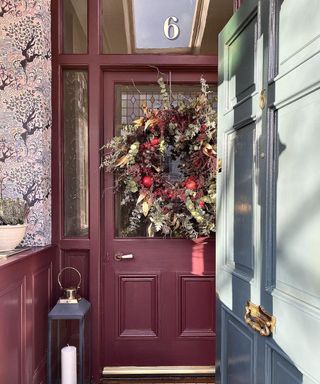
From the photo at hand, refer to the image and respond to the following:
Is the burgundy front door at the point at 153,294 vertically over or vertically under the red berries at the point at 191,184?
under

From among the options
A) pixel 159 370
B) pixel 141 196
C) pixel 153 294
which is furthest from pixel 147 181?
pixel 159 370

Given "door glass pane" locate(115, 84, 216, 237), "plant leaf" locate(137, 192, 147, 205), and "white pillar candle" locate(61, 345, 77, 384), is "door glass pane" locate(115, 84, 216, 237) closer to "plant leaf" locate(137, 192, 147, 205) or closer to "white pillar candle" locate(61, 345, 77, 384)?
"plant leaf" locate(137, 192, 147, 205)

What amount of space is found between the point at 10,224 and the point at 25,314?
1.62 feet

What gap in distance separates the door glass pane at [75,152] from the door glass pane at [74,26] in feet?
0.57

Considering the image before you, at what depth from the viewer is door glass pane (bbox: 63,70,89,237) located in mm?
2502

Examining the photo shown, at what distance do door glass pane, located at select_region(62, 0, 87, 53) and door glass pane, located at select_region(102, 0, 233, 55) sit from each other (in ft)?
0.45

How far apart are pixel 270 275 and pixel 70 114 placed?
5.87 ft

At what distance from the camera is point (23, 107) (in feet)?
7.39

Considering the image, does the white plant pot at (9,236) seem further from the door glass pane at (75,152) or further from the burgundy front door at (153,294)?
the burgundy front door at (153,294)

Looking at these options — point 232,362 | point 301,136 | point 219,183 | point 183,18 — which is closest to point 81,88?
point 183,18

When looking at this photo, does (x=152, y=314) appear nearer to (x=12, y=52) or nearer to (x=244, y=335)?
(x=244, y=335)

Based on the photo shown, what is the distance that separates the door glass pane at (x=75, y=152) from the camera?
2.50 m

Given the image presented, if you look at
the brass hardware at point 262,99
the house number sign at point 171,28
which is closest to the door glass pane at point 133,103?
the house number sign at point 171,28

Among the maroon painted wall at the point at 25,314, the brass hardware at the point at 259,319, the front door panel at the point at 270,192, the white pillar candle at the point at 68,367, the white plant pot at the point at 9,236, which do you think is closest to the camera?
the front door panel at the point at 270,192
